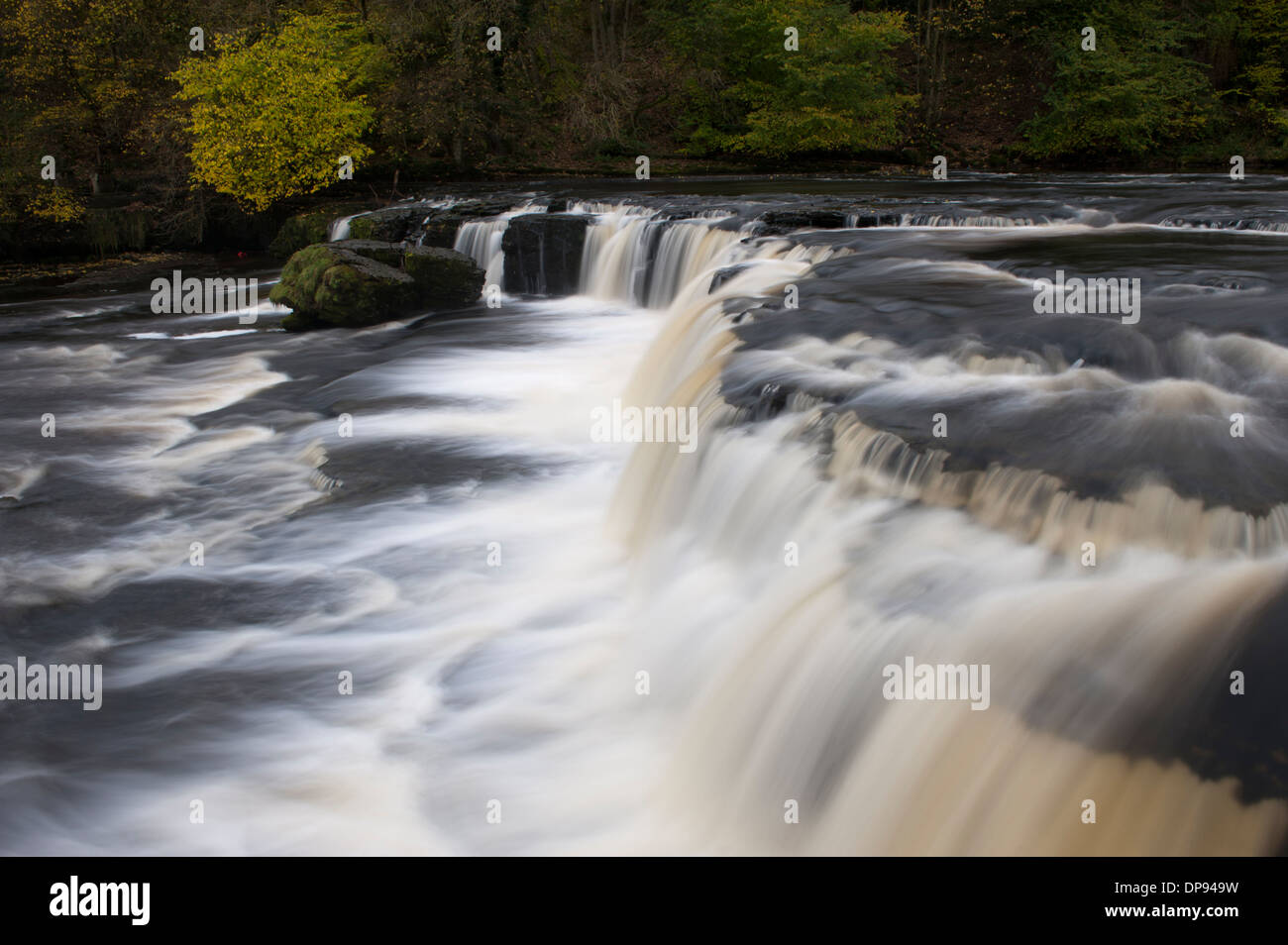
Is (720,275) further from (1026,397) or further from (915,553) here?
(915,553)

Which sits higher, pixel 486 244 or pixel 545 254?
pixel 486 244

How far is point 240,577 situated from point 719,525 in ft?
9.34

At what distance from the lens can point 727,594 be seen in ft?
17.0

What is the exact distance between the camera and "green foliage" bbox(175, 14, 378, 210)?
1838 centimetres

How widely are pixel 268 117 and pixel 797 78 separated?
11.7 metres

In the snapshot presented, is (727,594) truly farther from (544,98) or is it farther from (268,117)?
(544,98)

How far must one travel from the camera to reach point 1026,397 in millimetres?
5598

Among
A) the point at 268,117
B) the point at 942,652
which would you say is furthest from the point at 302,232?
the point at 942,652

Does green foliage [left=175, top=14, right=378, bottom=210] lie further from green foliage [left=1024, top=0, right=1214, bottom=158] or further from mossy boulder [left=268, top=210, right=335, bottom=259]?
green foliage [left=1024, top=0, right=1214, bottom=158]

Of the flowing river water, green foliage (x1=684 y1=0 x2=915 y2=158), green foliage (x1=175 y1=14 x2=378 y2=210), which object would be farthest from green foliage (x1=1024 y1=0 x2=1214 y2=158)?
the flowing river water

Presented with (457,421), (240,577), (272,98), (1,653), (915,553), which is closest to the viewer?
(915,553)

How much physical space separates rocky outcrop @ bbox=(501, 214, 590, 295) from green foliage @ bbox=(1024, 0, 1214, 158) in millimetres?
14329

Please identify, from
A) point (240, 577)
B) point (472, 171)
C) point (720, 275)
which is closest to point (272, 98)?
point (472, 171)

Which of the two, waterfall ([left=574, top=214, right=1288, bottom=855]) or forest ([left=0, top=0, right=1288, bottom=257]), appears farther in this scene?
forest ([left=0, top=0, right=1288, bottom=257])
